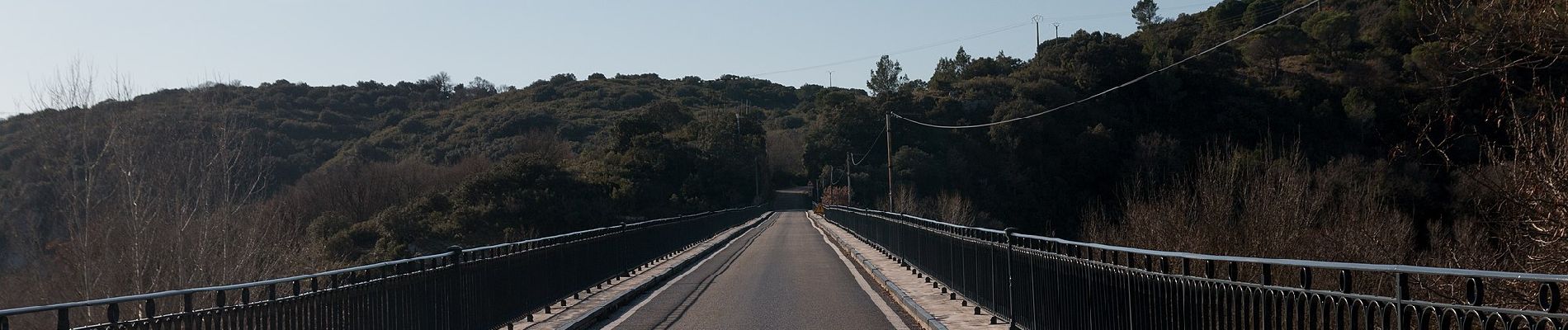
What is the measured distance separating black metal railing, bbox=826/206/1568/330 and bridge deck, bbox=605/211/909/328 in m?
1.56

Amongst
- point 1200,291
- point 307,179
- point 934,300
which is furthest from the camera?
point 307,179

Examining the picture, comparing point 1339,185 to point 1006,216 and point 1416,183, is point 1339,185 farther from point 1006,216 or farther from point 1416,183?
point 1006,216

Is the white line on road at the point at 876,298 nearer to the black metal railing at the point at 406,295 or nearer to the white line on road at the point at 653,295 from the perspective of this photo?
the white line on road at the point at 653,295

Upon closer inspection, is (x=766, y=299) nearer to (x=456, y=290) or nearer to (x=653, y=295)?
(x=653, y=295)

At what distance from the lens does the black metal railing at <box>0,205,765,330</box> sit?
6.90m

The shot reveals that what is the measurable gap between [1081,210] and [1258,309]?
8702 cm

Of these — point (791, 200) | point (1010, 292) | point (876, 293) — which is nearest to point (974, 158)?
point (791, 200)

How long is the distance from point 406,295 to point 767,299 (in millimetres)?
8388

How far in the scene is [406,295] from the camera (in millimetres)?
10695

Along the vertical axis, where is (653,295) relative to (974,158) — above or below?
below

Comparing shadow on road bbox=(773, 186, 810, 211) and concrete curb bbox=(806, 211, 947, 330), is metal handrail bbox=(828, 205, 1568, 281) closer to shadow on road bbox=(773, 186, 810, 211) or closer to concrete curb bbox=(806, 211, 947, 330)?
concrete curb bbox=(806, 211, 947, 330)

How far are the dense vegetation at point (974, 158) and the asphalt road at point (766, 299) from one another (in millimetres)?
3248

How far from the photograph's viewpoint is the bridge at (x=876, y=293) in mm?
5734

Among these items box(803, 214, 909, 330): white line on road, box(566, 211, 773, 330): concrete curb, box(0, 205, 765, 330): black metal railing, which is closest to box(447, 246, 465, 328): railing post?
box(0, 205, 765, 330): black metal railing
